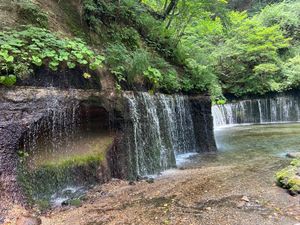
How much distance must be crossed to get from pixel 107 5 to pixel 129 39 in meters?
1.05

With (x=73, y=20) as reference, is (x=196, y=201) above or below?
below

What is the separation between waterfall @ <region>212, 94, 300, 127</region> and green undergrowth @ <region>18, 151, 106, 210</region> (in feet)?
44.9

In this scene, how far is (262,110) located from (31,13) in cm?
1618

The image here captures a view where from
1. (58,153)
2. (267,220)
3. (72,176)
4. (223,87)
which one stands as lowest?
(267,220)

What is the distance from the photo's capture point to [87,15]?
648 cm

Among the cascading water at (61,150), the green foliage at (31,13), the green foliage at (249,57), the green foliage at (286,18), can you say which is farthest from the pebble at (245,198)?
the green foliage at (286,18)

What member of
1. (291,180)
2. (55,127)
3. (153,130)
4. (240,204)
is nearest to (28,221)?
(55,127)

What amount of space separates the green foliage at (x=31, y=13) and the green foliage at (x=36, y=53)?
36 centimetres

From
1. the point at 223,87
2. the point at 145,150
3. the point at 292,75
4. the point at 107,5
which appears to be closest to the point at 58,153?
the point at 145,150

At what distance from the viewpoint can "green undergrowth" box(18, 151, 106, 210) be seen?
12.9 ft

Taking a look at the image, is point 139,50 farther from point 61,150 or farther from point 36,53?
point 61,150

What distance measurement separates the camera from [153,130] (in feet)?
21.5

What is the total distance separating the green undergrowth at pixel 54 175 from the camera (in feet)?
12.9

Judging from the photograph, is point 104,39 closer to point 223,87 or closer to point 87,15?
point 87,15
